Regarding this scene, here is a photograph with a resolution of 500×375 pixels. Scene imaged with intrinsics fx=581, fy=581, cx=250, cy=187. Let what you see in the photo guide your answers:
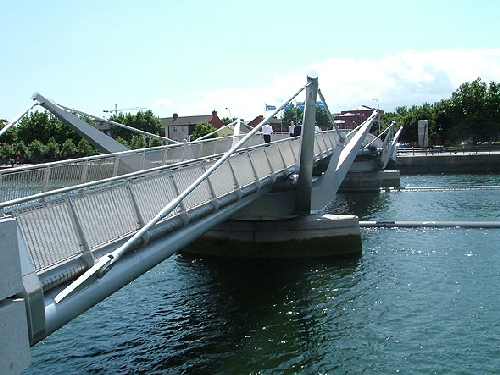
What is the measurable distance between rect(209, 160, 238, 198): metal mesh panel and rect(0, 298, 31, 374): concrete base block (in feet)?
27.7

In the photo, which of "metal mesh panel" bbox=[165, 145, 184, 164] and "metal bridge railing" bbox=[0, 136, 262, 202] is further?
"metal mesh panel" bbox=[165, 145, 184, 164]

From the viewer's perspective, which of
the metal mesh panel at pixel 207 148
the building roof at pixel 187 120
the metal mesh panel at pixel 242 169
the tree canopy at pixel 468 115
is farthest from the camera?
the building roof at pixel 187 120

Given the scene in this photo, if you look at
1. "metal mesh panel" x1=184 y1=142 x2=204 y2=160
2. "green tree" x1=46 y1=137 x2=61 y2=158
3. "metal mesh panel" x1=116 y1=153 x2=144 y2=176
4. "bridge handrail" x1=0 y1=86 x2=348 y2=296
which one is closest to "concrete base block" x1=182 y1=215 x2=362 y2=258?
"metal mesh panel" x1=184 y1=142 x2=204 y2=160

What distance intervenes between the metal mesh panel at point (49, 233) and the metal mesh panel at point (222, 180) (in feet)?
20.4

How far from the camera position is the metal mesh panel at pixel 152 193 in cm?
1184

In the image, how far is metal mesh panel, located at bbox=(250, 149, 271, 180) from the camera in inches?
754

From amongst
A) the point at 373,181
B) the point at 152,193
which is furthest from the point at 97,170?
the point at 373,181

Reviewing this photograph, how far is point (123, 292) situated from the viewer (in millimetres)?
19172

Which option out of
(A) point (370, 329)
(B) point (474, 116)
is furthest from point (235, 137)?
(B) point (474, 116)

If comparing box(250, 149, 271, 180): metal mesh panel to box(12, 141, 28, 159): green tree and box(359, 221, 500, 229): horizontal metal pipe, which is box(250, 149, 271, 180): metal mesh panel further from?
box(12, 141, 28, 159): green tree

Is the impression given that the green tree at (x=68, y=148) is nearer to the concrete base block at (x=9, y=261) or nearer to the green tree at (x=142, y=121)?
the green tree at (x=142, y=121)

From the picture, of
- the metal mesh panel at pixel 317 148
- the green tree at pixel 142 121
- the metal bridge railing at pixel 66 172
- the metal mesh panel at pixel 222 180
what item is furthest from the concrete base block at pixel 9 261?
the green tree at pixel 142 121

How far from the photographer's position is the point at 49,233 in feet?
29.2

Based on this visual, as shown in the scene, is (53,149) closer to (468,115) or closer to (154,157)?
(468,115)
